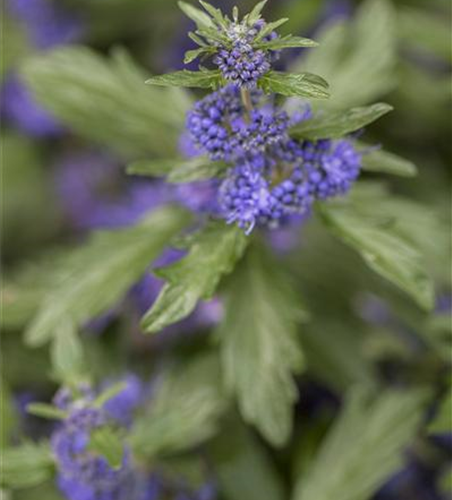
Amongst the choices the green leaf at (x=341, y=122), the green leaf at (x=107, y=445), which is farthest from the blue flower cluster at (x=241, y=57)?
the green leaf at (x=107, y=445)

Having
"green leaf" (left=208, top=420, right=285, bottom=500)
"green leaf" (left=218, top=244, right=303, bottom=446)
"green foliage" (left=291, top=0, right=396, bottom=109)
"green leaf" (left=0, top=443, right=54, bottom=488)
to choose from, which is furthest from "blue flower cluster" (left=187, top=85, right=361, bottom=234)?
"green leaf" (left=208, top=420, right=285, bottom=500)

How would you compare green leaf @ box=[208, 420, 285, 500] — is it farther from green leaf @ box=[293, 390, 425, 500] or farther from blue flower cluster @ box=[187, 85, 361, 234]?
blue flower cluster @ box=[187, 85, 361, 234]

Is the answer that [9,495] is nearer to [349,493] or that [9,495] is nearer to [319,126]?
[349,493]

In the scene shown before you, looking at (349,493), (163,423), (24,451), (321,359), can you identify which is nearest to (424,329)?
(321,359)

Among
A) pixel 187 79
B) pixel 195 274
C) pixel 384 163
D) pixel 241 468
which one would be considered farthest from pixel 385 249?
pixel 241 468

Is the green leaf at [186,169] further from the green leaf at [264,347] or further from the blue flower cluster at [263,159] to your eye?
the green leaf at [264,347]
